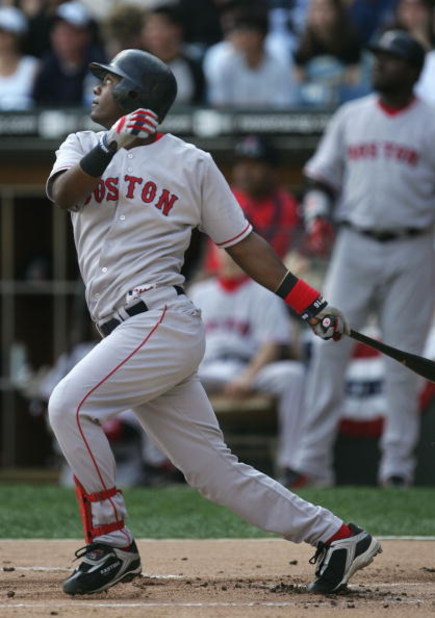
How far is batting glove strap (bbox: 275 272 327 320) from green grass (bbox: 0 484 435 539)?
1850 millimetres

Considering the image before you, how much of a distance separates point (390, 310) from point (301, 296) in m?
3.18

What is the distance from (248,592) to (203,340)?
0.83 meters

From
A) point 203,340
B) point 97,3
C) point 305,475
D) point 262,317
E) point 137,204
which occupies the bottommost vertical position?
point 305,475

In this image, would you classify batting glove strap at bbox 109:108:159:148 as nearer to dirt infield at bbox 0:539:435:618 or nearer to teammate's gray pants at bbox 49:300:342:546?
teammate's gray pants at bbox 49:300:342:546

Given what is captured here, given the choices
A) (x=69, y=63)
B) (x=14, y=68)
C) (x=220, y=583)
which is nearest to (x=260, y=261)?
(x=220, y=583)

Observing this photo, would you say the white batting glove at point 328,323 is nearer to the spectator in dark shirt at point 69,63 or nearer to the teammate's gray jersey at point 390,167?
the teammate's gray jersey at point 390,167

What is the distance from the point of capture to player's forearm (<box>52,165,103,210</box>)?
13.4 feet

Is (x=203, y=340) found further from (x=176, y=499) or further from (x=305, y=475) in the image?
(x=305, y=475)

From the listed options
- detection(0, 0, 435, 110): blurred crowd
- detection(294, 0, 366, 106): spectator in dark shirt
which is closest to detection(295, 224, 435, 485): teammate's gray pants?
detection(0, 0, 435, 110): blurred crowd

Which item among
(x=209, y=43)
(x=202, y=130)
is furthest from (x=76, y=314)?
(x=209, y=43)

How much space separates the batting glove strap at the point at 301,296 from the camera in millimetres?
4312

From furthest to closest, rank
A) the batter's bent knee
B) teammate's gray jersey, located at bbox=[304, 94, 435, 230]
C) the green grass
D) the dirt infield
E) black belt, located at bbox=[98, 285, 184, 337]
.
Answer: teammate's gray jersey, located at bbox=[304, 94, 435, 230] → the green grass → black belt, located at bbox=[98, 285, 184, 337] → the batter's bent knee → the dirt infield

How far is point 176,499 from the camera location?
703 centimetres

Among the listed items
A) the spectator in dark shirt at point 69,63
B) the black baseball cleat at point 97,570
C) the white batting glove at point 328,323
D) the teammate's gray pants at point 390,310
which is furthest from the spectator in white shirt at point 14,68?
the black baseball cleat at point 97,570
